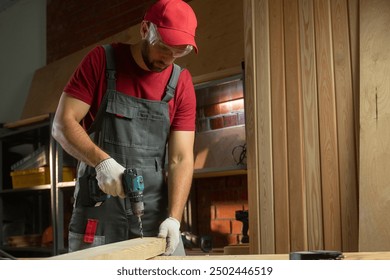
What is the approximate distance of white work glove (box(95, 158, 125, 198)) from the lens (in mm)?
1238

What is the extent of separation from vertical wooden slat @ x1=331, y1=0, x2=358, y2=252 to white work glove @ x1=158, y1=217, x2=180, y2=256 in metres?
0.43

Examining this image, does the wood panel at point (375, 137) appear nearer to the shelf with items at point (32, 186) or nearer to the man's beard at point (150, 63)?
the man's beard at point (150, 63)

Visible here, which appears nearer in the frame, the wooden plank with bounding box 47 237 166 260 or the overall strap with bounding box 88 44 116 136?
the wooden plank with bounding box 47 237 166 260


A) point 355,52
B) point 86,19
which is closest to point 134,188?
point 355,52

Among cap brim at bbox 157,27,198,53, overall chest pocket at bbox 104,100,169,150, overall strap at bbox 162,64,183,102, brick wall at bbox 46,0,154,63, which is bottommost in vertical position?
overall chest pocket at bbox 104,100,169,150

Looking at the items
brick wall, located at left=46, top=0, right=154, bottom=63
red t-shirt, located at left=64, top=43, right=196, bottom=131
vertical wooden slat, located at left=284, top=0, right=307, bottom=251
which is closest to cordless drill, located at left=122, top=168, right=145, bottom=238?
red t-shirt, located at left=64, top=43, right=196, bottom=131

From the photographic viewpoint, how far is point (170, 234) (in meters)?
1.27

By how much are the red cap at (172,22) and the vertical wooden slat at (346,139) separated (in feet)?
1.23

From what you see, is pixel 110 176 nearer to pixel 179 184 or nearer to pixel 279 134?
pixel 179 184

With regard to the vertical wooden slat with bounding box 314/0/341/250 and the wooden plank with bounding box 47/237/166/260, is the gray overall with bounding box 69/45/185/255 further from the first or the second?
the vertical wooden slat with bounding box 314/0/341/250

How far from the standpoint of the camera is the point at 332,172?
136cm

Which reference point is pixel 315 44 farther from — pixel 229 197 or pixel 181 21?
pixel 229 197

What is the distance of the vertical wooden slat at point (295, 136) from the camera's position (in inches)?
55.1

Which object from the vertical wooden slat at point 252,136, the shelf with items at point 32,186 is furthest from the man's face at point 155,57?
the shelf with items at point 32,186
